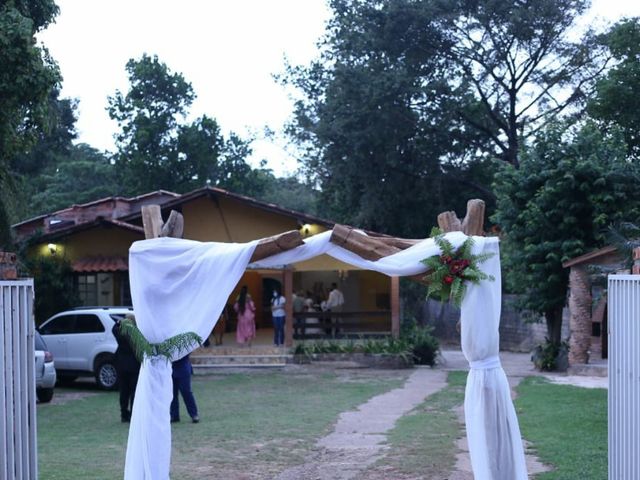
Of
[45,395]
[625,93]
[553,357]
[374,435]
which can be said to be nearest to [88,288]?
[45,395]

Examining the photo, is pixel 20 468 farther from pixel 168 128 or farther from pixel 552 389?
pixel 168 128

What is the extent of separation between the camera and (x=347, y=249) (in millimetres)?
9641

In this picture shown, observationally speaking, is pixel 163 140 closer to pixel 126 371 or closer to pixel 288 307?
pixel 288 307

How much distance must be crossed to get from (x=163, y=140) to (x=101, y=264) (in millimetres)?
24080

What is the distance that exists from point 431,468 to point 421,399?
742 cm

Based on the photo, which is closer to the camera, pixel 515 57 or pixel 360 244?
pixel 360 244

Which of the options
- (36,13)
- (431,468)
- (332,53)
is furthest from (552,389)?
(332,53)

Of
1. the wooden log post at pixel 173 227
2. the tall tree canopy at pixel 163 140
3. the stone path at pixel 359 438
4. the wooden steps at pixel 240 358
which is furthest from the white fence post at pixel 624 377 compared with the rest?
the tall tree canopy at pixel 163 140

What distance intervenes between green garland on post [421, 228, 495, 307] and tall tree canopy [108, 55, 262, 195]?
3953 cm

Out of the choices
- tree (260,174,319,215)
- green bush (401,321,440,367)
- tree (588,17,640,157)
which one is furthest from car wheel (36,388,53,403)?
tree (260,174,319,215)

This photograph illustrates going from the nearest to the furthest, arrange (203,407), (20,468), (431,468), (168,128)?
(20,468) → (431,468) → (203,407) → (168,128)

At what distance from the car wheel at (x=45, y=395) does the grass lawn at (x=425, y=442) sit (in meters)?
7.50

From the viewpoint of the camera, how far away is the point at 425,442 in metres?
12.4

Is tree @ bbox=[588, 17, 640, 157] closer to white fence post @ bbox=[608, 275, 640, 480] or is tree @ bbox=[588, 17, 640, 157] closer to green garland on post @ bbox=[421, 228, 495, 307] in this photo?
green garland on post @ bbox=[421, 228, 495, 307]
